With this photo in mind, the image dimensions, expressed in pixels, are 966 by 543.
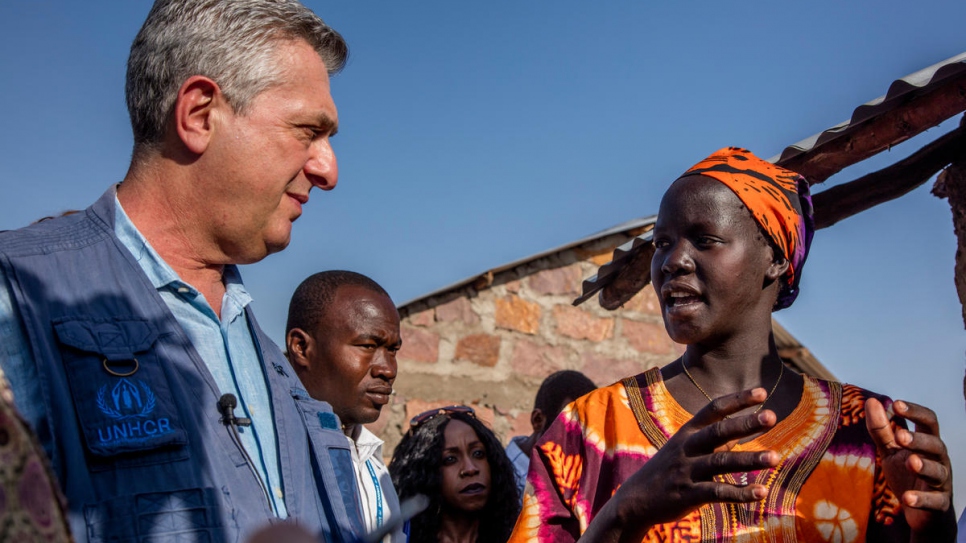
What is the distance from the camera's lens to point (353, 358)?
13.2 feet

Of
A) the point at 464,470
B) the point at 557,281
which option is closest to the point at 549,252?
the point at 557,281

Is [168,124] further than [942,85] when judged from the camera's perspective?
No

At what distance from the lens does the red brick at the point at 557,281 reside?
22.5ft

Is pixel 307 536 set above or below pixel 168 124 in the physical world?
Answer: below

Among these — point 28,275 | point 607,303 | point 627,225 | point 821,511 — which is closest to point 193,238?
point 28,275

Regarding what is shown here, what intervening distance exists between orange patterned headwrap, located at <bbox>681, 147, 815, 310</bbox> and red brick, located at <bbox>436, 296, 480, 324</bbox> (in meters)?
3.77

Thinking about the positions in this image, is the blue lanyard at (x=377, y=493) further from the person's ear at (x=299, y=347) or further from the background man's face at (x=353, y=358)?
the person's ear at (x=299, y=347)

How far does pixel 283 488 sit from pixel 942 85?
2.23 m

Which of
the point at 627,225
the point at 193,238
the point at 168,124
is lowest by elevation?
the point at 193,238

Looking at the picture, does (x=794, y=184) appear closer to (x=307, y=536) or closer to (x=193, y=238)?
(x=193, y=238)

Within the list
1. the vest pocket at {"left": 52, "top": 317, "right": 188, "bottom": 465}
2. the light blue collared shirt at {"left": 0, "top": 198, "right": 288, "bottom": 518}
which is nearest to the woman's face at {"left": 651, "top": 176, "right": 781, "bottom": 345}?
the light blue collared shirt at {"left": 0, "top": 198, "right": 288, "bottom": 518}

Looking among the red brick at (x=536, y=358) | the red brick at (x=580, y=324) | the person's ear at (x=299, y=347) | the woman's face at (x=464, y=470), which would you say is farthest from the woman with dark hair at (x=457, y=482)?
the red brick at (x=580, y=324)

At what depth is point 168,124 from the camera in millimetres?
2020

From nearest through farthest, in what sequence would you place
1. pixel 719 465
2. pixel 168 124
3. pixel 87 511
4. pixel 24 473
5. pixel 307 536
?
pixel 24 473
pixel 307 536
pixel 87 511
pixel 719 465
pixel 168 124
